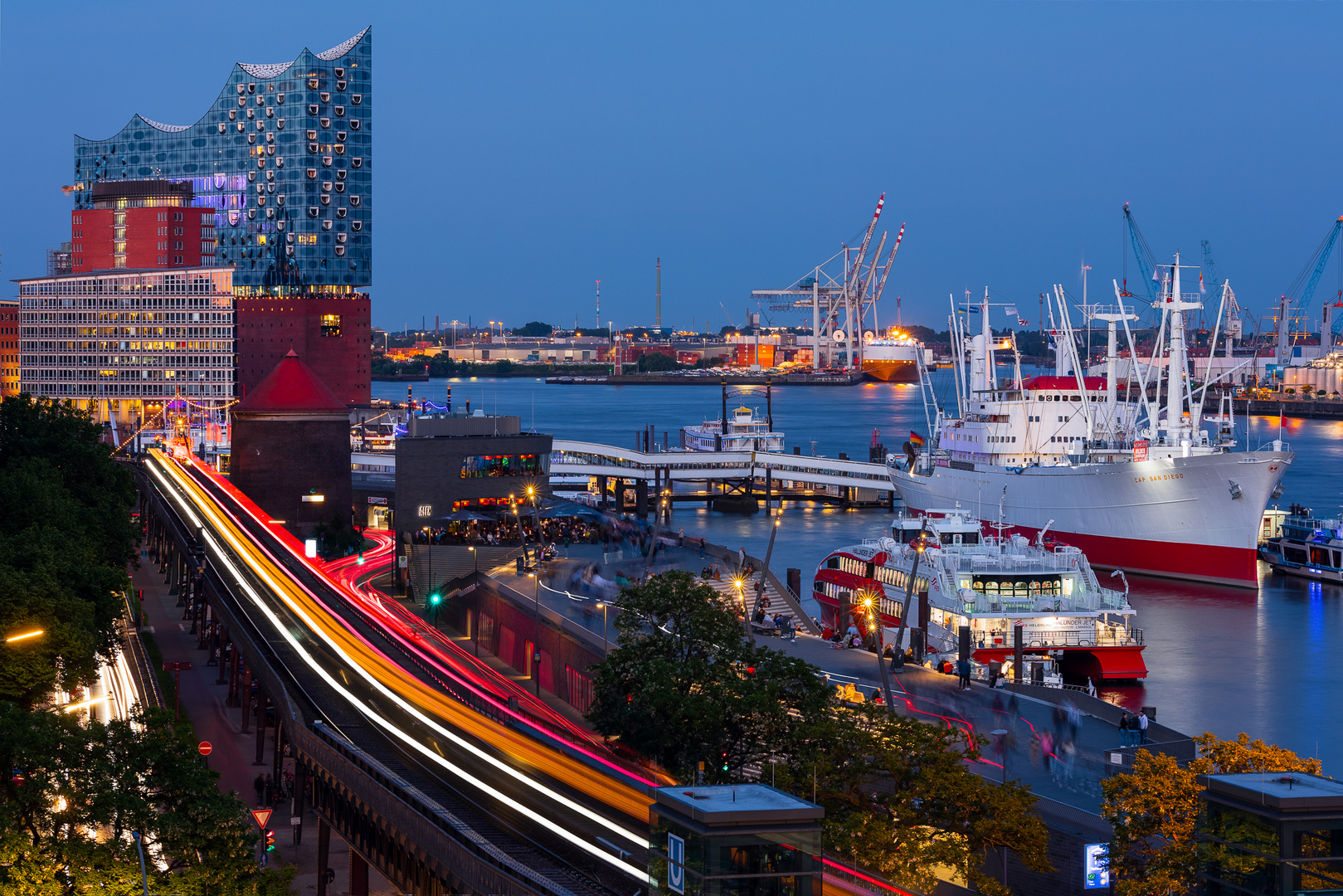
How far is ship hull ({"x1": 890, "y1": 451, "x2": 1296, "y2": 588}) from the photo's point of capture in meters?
51.9

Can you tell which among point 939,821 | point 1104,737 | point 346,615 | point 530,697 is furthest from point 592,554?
point 939,821

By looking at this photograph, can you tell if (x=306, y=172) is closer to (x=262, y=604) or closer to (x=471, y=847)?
(x=262, y=604)

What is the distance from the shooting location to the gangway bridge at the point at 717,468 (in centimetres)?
7631

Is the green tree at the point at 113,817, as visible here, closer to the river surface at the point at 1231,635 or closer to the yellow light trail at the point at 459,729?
the yellow light trail at the point at 459,729

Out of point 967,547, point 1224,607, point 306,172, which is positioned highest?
point 306,172

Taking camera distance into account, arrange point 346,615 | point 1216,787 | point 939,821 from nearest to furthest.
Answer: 1. point 1216,787
2. point 939,821
3. point 346,615

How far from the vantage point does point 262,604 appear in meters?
33.6

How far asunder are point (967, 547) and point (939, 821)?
65.1ft

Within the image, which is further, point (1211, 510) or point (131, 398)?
point (131, 398)

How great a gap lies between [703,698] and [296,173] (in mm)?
101101

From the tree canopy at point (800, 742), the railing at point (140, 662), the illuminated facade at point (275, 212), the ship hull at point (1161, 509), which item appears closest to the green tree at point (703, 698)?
the tree canopy at point (800, 742)

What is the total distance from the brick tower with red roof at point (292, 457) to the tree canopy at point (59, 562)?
12.8 m

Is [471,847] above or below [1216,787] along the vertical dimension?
below

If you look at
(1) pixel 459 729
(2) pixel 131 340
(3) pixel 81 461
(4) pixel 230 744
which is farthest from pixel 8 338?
(1) pixel 459 729
